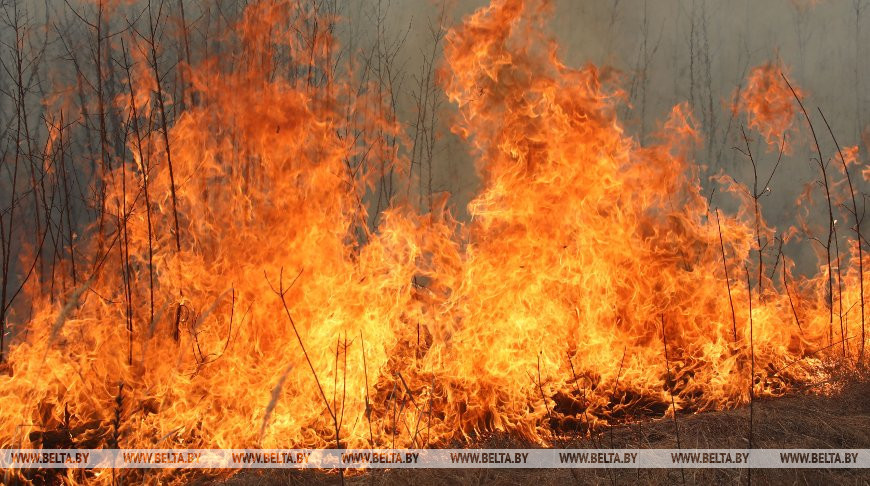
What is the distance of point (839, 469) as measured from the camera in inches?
158

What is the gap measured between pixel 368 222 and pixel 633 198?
10.5 ft

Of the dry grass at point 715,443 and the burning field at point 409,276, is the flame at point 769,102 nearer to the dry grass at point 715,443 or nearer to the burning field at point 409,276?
the burning field at point 409,276

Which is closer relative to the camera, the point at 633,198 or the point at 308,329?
the point at 308,329

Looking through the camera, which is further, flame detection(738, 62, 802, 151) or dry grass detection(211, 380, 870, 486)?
flame detection(738, 62, 802, 151)

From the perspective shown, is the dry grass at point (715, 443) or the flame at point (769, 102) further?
the flame at point (769, 102)

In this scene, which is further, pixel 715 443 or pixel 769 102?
pixel 769 102

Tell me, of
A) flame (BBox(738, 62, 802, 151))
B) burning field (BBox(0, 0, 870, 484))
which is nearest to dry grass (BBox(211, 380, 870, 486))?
burning field (BBox(0, 0, 870, 484))

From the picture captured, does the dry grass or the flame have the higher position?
the flame

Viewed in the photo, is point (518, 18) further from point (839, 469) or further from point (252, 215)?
point (839, 469)

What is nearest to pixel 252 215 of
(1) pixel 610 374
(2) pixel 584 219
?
(2) pixel 584 219

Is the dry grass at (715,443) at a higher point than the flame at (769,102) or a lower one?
lower

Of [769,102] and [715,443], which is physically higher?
[769,102]

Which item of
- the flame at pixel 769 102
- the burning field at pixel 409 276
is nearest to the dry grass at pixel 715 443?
the burning field at pixel 409 276

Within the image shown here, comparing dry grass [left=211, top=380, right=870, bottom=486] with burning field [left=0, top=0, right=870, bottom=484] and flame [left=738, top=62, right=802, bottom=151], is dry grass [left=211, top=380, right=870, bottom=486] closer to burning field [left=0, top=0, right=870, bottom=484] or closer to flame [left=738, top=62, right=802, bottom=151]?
burning field [left=0, top=0, right=870, bottom=484]
